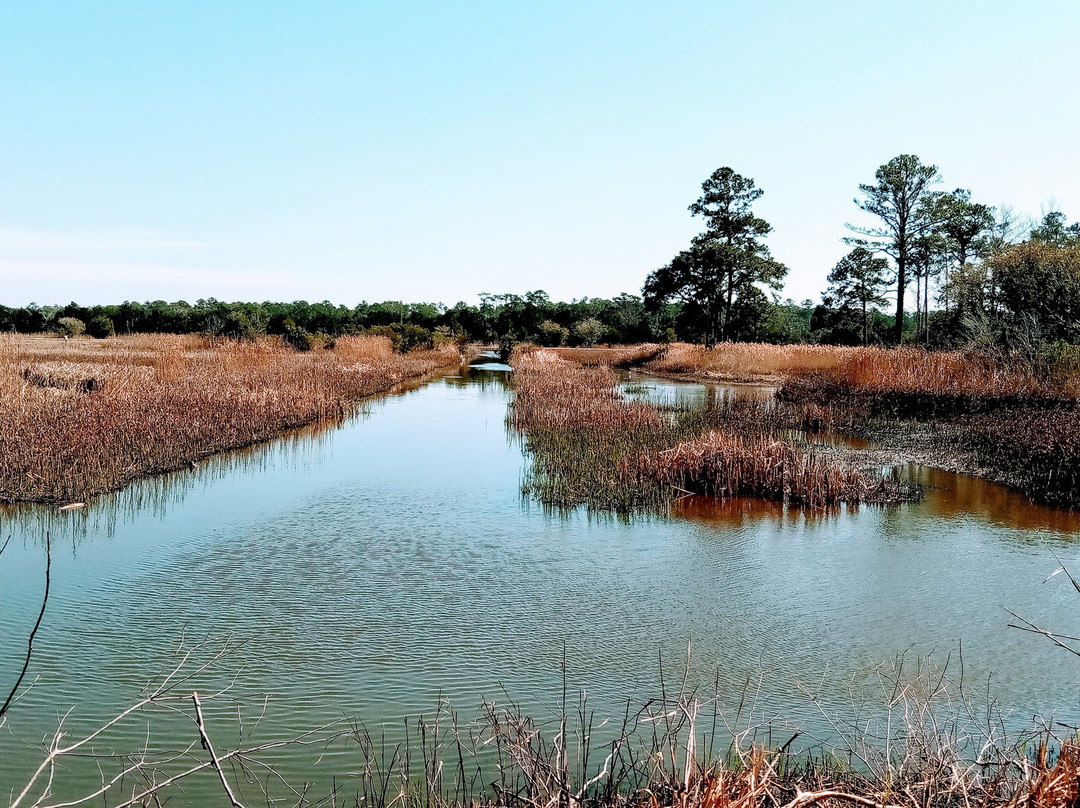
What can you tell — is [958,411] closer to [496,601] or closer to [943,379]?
[943,379]

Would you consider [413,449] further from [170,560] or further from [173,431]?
[170,560]

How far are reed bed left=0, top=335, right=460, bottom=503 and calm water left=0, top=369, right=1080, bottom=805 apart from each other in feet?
3.14

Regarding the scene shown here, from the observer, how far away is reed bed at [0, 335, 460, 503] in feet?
32.8

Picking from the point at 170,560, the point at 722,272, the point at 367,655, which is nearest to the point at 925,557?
the point at 367,655

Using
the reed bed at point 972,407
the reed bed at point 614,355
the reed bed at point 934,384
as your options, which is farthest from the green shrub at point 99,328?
the reed bed at point 934,384

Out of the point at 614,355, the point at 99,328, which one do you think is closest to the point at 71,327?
the point at 99,328

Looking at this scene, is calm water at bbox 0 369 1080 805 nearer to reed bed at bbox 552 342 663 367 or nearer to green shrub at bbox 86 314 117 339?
reed bed at bbox 552 342 663 367

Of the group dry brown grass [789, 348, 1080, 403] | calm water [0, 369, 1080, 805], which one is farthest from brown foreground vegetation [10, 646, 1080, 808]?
dry brown grass [789, 348, 1080, 403]

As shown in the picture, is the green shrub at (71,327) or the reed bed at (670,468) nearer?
the reed bed at (670,468)

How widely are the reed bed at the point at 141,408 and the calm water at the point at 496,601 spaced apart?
3.14 ft

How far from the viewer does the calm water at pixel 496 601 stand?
185 inches

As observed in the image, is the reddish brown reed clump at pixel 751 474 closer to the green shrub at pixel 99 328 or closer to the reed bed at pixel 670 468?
the reed bed at pixel 670 468

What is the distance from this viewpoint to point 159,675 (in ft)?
15.7

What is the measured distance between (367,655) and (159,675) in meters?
1.23
